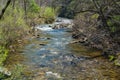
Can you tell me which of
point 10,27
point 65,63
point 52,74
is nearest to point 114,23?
point 65,63

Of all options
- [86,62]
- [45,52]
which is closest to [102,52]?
[86,62]

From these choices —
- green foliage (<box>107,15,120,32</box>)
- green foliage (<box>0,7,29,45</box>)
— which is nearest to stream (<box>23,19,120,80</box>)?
green foliage (<box>0,7,29,45</box>)

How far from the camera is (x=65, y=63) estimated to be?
1772 cm

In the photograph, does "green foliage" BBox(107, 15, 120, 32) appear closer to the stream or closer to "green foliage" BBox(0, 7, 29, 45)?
the stream

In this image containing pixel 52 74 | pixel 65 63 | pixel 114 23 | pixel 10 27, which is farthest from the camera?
pixel 10 27

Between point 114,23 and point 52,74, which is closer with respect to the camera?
point 52,74

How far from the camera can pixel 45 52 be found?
2131 cm

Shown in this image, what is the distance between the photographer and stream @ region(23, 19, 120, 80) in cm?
1462

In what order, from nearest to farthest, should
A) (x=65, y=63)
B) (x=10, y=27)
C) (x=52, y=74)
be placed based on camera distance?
1. (x=52, y=74)
2. (x=65, y=63)
3. (x=10, y=27)

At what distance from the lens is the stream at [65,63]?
1462cm

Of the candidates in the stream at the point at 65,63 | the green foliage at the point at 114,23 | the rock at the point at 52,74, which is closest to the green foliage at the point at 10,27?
the stream at the point at 65,63

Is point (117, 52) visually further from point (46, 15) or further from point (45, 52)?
point (46, 15)

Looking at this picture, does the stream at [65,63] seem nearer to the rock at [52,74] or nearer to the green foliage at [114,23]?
the rock at [52,74]

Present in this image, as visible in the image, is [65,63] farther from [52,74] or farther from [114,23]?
[114,23]
